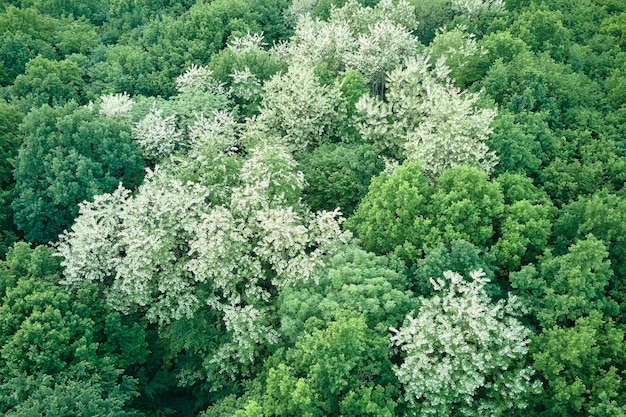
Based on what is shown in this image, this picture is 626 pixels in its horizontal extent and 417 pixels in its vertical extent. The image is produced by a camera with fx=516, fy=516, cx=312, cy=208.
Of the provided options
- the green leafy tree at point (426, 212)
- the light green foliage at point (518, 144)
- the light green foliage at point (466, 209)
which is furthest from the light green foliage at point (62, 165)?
the light green foliage at point (518, 144)

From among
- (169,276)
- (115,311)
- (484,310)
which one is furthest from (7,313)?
(484,310)

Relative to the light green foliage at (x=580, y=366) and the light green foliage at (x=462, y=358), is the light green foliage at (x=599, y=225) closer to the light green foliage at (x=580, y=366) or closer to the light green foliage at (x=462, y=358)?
the light green foliage at (x=580, y=366)

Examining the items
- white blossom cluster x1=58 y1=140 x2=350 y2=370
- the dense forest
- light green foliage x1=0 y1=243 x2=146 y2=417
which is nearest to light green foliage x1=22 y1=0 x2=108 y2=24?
the dense forest

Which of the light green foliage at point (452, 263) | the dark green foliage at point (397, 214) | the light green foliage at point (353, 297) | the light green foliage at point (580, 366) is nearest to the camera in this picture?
the light green foliage at point (580, 366)

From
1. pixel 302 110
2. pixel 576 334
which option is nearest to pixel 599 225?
pixel 576 334

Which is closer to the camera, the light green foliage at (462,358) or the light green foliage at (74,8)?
the light green foliage at (462,358)

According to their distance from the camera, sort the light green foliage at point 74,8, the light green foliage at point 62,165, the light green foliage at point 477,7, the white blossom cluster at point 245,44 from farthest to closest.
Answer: the light green foliage at point 74,8 → the light green foliage at point 477,7 → the white blossom cluster at point 245,44 → the light green foliage at point 62,165

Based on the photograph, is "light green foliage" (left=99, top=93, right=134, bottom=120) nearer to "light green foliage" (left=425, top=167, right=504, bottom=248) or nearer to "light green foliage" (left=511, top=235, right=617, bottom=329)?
"light green foliage" (left=425, top=167, right=504, bottom=248)
